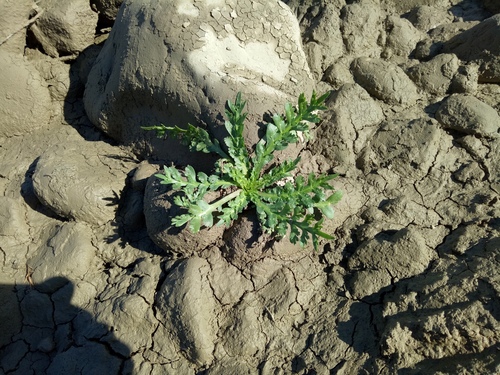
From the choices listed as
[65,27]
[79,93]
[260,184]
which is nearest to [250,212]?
[260,184]

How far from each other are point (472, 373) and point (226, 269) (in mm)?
1353

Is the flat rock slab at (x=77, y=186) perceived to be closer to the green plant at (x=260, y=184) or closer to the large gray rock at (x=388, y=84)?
the green plant at (x=260, y=184)

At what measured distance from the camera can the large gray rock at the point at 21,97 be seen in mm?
3408

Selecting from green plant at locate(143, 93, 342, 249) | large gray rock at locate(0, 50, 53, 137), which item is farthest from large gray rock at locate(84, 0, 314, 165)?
large gray rock at locate(0, 50, 53, 137)

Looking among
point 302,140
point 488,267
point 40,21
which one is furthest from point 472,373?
point 40,21

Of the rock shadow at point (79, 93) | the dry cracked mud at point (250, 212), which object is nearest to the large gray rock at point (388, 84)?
the dry cracked mud at point (250, 212)

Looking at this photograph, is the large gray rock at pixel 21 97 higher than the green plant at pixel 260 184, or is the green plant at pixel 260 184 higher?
the green plant at pixel 260 184

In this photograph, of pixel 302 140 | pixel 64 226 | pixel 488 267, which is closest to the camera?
pixel 488 267

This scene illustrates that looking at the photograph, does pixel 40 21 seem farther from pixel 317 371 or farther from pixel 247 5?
pixel 317 371

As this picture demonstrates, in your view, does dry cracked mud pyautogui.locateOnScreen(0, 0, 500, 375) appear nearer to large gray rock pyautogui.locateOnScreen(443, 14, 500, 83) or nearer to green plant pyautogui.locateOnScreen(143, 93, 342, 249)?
large gray rock pyautogui.locateOnScreen(443, 14, 500, 83)

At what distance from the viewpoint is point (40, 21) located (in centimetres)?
356

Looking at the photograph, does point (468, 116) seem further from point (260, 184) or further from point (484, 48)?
point (260, 184)

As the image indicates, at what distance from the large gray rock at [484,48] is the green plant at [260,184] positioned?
1.31 meters

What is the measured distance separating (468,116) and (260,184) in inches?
55.8
